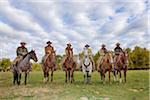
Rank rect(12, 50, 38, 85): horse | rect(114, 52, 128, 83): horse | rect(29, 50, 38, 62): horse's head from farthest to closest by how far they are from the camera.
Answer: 1. rect(114, 52, 128, 83): horse
2. rect(29, 50, 38, 62): horse's head
3. rect(12, 50, 38, 85): horse

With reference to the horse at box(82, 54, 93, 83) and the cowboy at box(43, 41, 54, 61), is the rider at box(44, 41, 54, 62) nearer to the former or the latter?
the cowboy at box(43, 41, 54, 61)

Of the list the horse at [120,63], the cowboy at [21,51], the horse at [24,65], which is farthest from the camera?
the horse at [120,63]

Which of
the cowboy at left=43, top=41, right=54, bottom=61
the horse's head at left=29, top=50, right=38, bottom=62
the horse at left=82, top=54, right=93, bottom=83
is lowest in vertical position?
the horse at left=82, top=54, right=93, bottom=83

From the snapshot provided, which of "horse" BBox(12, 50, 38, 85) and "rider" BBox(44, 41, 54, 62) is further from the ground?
"rider" BBox(44, 41, 54, 62)

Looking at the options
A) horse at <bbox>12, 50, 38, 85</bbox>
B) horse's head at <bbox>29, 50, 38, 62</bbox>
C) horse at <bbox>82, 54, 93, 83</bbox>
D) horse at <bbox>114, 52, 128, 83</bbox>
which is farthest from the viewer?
horse at <bbox>114, 52, 128, 83</bbox>

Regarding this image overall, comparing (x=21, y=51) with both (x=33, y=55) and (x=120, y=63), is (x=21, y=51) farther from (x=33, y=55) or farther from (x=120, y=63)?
(x=120, y=63)

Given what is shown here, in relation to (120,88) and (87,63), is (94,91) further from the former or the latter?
(87,63)

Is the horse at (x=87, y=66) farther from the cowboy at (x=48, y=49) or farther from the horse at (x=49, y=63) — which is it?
the cowboy at (x=48, y=49)

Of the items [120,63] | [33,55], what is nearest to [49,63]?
[33,55]

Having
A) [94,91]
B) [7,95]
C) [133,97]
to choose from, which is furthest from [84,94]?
[7,95]

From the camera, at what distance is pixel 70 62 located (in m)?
18.2

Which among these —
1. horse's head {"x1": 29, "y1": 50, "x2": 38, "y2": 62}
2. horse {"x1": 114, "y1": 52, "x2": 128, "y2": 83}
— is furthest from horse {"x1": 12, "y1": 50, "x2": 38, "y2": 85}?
horse {"x1": 114, "y1": 52, "x2": 128, "y2": 83}

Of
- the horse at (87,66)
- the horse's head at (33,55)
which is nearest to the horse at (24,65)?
the horse's head at (33,55)

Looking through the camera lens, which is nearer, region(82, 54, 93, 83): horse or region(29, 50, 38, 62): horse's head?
region(29, 50, 38, 62): horse's head
